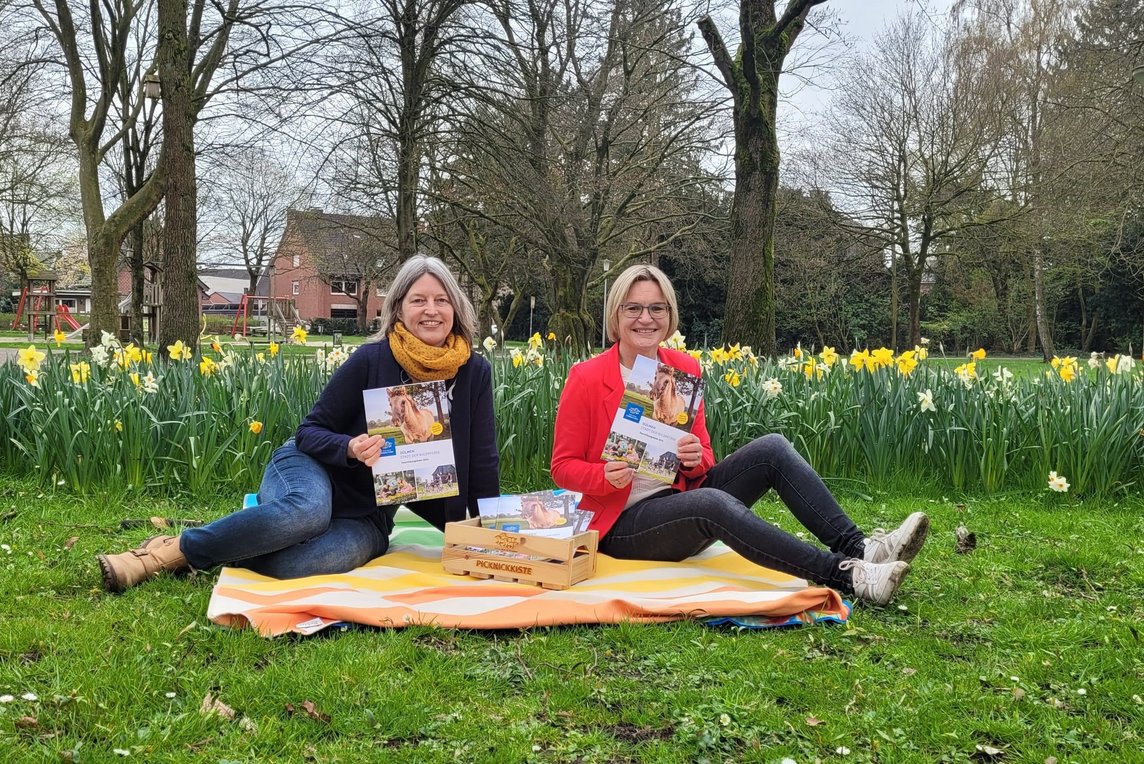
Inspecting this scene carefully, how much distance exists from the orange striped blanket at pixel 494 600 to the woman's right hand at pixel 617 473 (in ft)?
1.18

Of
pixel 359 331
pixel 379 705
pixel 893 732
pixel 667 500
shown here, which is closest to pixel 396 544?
pixel 667 500

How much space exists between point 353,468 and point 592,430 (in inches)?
36.0

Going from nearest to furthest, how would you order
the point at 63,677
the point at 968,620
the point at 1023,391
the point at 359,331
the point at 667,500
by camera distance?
the point at 63,677
the point at 968,620
the point at 667,500
the point at 1023,391
the point at 359,331

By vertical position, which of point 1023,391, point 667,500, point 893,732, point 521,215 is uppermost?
point 521,215

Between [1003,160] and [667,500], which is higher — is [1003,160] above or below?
above

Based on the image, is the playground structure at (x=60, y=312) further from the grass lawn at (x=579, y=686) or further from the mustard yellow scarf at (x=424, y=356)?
the grass lawn at (x=579, y=686)

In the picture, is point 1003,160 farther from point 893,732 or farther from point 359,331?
point 359,331

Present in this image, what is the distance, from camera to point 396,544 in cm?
351

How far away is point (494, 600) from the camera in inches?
109

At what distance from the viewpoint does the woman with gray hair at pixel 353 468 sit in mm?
2883

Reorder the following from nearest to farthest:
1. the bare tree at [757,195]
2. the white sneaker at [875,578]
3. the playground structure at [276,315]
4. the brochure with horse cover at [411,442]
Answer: the white sneaker at [875,578], the brochure with horse cover at [411,442], the bare tree at [757,195], the playground structure at [276,315]

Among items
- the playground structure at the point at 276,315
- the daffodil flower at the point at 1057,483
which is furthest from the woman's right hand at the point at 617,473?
the playground structure at the point at 276,315

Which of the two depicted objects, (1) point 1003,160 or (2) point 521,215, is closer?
(2) point 521,215

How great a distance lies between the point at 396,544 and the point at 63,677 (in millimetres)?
1463
